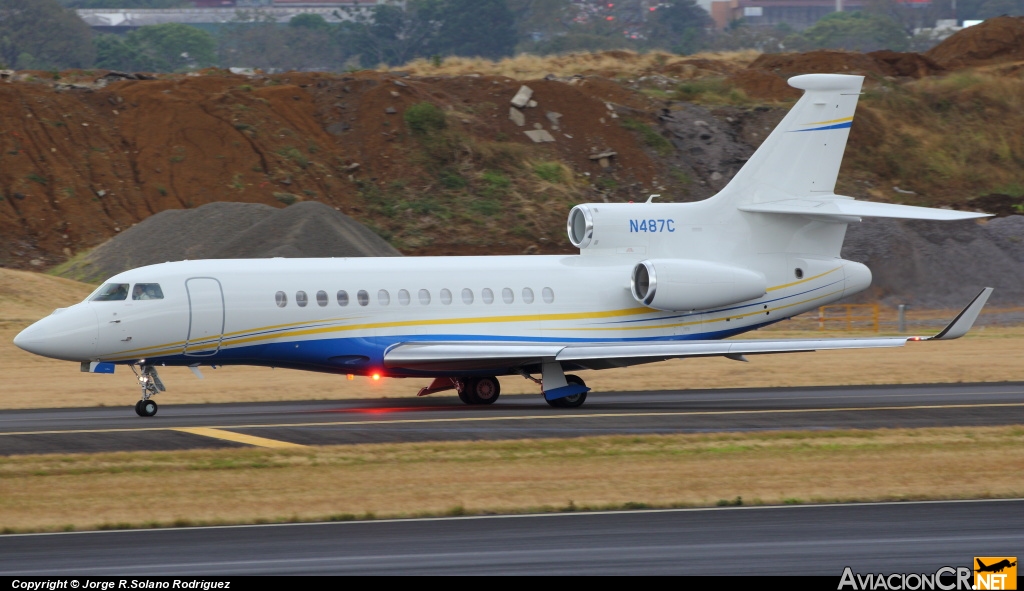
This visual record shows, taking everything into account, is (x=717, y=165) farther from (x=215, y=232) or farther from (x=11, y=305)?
(x=11, y=305)

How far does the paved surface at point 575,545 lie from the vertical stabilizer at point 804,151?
50.9 feet

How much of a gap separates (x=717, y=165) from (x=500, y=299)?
138 feet

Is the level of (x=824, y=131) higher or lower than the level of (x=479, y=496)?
higher

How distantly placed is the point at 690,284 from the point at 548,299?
313 centimetres

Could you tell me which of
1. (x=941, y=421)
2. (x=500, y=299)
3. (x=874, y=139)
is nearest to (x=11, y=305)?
(x=500, y=299)

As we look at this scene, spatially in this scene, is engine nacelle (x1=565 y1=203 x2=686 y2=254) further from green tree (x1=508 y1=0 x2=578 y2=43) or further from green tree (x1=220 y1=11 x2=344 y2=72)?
green tree (x1=508 y1=0 x2=578 y2=43)

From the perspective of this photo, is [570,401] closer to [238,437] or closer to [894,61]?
[238,437]

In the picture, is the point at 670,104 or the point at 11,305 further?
the point at 670,104

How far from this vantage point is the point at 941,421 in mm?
24781

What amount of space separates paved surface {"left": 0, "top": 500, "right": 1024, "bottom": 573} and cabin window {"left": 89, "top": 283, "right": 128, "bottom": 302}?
11799 millimetres

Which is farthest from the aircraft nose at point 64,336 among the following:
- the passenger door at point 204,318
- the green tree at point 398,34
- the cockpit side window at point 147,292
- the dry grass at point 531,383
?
the green tree at point 398,34

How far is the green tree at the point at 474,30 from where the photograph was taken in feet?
455

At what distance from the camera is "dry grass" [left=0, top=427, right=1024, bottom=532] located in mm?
16797

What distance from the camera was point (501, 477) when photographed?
746 inches
